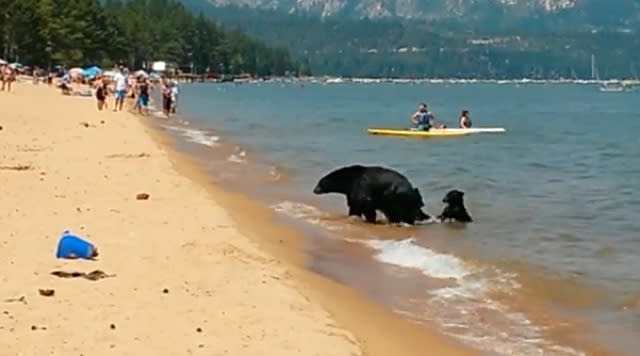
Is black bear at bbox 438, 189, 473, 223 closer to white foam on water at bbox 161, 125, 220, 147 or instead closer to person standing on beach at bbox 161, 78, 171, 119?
white foam on water at bbox 161, 125, 220, 147

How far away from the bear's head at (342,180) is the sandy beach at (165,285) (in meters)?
1.17

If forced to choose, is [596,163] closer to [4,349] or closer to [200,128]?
[200,128]

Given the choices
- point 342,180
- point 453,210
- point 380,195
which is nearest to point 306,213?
point 342,180

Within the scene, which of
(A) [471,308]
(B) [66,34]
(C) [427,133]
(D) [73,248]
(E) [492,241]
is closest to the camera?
(A) [471,308]

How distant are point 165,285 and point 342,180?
29.0 ft

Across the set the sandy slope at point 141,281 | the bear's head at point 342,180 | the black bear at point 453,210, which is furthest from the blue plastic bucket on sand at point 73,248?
the black bear at point 453,210

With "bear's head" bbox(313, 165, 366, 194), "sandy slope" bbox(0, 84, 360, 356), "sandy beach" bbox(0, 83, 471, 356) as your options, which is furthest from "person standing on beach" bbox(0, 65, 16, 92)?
"bear's head" bbox(313, 165, 366, 194)

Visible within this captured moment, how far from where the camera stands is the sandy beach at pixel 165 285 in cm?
921

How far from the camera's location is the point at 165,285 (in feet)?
37.3

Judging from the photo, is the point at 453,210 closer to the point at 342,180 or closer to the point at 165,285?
the point at 342,180

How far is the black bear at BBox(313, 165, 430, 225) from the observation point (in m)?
19.0

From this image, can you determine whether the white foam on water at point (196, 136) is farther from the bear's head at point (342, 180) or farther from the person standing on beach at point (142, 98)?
the bear's head at point (342, 180)

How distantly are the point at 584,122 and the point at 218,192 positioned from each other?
2262 inches

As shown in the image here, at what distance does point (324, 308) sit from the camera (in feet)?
37.6
